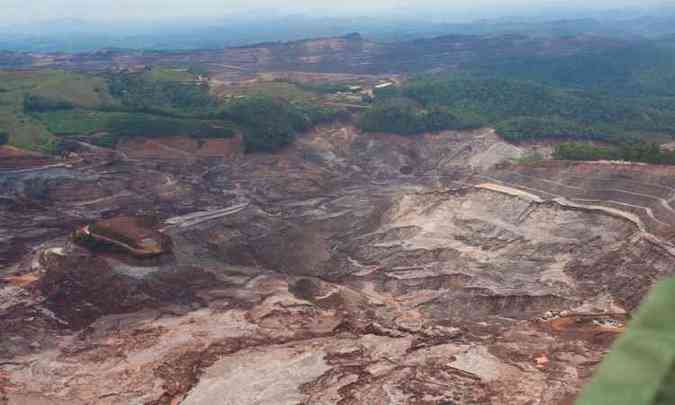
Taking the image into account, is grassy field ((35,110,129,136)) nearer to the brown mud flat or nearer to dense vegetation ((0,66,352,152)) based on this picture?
dense vegetation ((0,66,352,152))

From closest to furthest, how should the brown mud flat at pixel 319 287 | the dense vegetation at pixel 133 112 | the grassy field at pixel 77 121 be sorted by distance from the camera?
the brown mud flat at pixel 319 287, the dense vegetation at pixel 133 112, the grassy field at pixel 77 121

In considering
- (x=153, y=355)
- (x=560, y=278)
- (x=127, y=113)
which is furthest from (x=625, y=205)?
(x=127, y=113)

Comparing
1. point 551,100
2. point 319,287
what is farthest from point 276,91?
point 319,287

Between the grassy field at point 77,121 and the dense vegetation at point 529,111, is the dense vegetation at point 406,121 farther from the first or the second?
the grassy field at point 77,121

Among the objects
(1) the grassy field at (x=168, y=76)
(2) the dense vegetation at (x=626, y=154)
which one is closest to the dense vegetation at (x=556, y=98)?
(2) the dense vegetation at (x=626, y=154)

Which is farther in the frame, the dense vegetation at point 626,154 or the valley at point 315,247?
the dense vegetation at point 626,154

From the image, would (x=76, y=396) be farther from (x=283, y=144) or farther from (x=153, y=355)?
(x=283, y=144)

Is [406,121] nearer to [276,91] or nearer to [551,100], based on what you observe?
[276,91]
